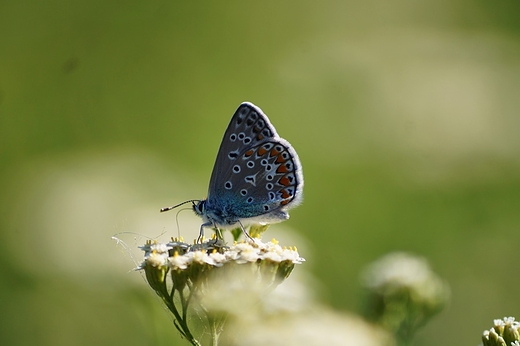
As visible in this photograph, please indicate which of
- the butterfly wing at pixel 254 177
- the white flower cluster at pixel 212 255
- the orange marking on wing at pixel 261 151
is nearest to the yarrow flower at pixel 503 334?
the white flower cluster at pixel 212 255

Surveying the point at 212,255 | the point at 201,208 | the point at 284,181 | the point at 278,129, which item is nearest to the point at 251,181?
the point at 284,181

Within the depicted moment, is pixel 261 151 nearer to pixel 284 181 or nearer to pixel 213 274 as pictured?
pixel 284 181

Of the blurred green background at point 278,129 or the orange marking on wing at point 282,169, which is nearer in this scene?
the orange marking on wing at point 282,169

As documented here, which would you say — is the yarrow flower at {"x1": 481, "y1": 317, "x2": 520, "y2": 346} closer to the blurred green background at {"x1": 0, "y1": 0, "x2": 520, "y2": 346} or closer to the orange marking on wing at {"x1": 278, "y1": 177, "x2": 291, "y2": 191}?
the orange marking on wing at {"x1": 278, "y1": 177, "x2": 291, "y2": 191}

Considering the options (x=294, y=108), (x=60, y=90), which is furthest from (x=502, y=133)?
(x=60, y=90)

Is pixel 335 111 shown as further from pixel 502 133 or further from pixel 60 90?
pixel 60 90

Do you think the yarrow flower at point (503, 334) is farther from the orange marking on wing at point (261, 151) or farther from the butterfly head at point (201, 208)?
the butterfly head at point (201, 208)

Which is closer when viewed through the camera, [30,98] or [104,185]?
[104,185]

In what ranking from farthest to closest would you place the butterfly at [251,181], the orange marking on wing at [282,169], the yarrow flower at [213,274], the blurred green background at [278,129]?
the blurred green background at [278,129], the orange marking on wing at [282,169], the butterfly at [251,181], the yarrow flower at [213,274]
